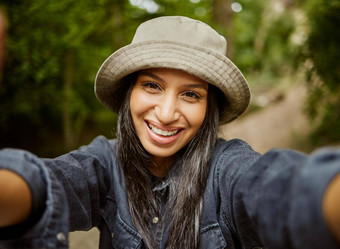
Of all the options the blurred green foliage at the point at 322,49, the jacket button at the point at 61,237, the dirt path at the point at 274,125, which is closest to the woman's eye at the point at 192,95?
the jacket button at the point at 61,237

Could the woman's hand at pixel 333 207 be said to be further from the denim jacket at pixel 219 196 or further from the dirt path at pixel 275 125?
the dirt path at pixel 275 125

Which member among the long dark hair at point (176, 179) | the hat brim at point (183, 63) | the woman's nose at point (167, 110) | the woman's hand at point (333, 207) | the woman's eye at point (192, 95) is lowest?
the long dark hair at point (176, 179)

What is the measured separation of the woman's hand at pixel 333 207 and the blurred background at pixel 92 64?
0.86 meters

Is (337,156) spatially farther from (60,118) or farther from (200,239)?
(60,118)

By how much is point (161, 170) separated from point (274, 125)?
27.4 feet

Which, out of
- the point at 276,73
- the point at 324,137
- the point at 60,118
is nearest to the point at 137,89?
the point at 324,137

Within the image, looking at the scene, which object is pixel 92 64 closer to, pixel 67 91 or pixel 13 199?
pixel 67 91

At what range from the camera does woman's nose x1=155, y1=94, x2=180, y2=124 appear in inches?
53.8

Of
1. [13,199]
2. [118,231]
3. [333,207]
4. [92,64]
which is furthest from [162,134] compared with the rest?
[92,64]

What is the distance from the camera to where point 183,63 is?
132 centimetres

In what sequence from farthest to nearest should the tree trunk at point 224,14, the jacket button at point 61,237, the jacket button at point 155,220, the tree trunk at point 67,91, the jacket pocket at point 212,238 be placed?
the tree trunk at point 67,91, the tree trunk at point 224,14, the jacket button at point 155,220, the jacket pocket at point 212,238, the jacket button at point 61,237

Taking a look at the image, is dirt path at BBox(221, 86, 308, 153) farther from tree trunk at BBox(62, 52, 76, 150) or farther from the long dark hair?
the long dark hair

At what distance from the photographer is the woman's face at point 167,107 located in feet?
4.58

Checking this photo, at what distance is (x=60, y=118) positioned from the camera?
808cm
